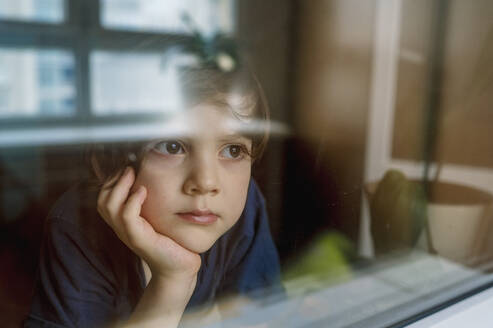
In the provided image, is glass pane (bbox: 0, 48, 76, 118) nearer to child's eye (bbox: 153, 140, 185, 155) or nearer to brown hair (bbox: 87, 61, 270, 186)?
brown hair (bbox: 87, 61, 270, 186)

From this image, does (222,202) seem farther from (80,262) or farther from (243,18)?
(243,18)

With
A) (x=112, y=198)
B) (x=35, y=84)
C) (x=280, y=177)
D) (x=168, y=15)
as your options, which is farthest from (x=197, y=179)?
(x=35, y=84)

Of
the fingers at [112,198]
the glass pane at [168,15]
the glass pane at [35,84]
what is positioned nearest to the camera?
the fingers at [112,198]

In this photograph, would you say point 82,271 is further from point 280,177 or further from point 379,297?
point 379,297

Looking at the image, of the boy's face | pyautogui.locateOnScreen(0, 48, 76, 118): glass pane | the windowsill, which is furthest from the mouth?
pyautogui.locateOnScreen(0, 48, 76, 118): glass pane

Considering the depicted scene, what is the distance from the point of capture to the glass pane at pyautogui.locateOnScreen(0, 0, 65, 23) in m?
2.17

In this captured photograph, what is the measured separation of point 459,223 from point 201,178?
0.97 meters

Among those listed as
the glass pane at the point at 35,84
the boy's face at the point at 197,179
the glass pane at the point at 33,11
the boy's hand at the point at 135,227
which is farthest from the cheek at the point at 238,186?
the glass pane at the point at 33,11

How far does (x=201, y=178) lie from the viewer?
25.9 inches

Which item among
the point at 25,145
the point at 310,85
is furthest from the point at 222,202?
the point at 25,145

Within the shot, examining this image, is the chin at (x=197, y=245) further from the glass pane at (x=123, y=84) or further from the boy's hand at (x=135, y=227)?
the glass pane at (x=123, y=84)

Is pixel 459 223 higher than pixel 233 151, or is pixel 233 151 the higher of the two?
pixel 233 151

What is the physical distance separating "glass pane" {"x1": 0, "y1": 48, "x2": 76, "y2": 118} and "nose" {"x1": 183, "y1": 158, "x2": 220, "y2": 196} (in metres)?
1.53

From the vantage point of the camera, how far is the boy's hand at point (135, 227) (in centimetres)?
61
